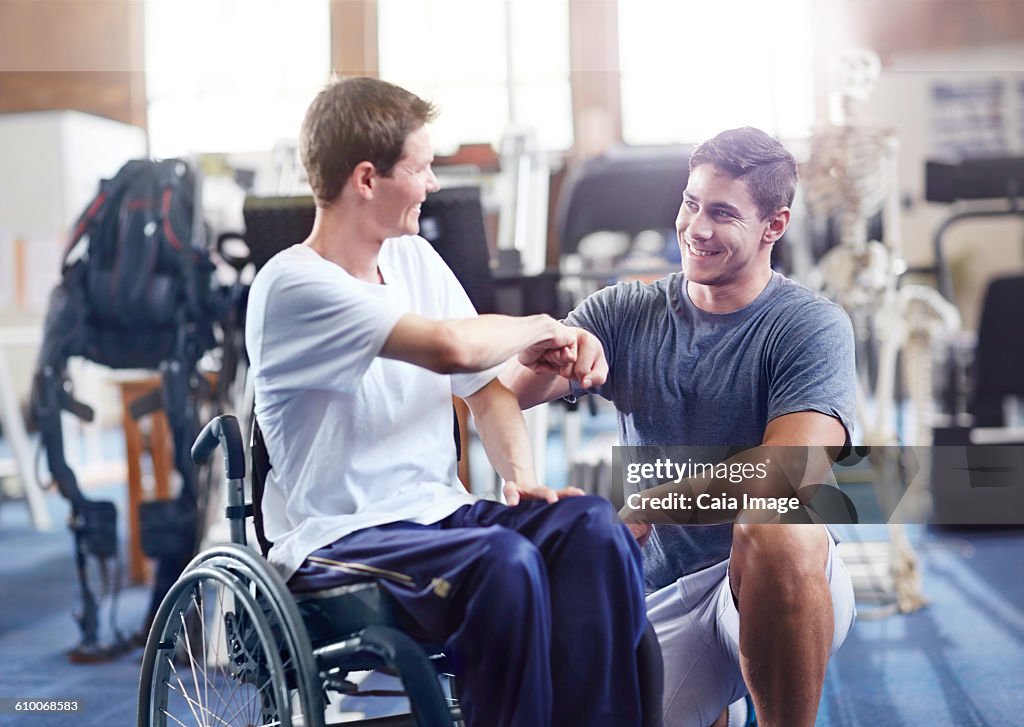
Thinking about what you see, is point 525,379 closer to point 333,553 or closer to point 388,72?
point 333,553

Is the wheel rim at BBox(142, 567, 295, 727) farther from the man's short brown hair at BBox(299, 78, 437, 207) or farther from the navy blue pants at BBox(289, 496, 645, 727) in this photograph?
the man's short brown hair at BBox(299, 78, 437, 207)

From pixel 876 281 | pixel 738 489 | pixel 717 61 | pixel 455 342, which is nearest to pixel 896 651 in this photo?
pixel 876 281

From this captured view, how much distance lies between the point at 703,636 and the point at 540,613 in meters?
0.39

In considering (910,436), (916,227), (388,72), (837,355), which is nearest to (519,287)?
(388,72)

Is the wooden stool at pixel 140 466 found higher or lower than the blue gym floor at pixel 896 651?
higher

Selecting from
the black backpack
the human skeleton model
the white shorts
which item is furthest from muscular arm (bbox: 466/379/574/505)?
the black backpack

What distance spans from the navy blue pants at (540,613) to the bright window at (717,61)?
0.62 meters

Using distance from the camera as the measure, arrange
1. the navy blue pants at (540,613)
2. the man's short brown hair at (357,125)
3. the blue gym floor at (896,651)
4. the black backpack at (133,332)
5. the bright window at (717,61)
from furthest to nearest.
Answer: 1. the black backpack at (133,332)
2. the blue gym floor at (896,651)
3. the bright window at (717,61)
4. the man's short brown hair at (357,125)
5. the navy blue pants at (540,613)

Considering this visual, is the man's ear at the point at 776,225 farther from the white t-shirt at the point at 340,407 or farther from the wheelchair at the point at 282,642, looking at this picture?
the wheelchair at the point at 282,642

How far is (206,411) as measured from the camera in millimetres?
2775

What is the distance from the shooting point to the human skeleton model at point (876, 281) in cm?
205

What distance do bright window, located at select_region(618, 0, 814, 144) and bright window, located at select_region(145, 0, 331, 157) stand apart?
45 cm

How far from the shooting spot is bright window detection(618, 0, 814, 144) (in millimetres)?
1424

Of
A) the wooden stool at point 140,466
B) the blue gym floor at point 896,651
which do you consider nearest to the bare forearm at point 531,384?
the blue gym floor at point 896,651
